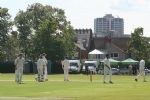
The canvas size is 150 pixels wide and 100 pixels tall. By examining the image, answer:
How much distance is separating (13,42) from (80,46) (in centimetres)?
4062

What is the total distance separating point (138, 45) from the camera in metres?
124

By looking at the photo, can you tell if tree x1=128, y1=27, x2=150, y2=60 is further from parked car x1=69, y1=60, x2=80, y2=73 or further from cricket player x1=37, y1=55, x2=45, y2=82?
cricket player x1=37, y1=55, x2=45, y2=82

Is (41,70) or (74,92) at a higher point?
(41,70)

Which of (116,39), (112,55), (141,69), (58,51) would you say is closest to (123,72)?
(58,51)

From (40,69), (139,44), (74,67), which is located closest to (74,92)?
(40,69)

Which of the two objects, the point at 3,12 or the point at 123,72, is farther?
the point at 3,12

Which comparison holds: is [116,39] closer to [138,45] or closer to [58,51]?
[138,45]

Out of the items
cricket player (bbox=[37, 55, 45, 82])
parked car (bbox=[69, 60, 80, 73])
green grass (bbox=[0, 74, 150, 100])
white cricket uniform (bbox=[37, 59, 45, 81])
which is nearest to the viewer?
green grass (bbox=[0, 74, 150, 100])

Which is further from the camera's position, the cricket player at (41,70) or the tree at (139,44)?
the tree at (139,44)

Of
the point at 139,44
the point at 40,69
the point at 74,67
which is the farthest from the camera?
the point at 139,44

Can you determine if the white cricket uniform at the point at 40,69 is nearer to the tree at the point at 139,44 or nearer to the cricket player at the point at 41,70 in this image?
the cricket player at the point at 41,70

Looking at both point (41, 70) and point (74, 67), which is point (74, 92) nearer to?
point (41, 70)

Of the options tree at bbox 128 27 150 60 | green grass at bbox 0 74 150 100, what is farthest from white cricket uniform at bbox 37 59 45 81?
tree at bbox 128 27 150 60

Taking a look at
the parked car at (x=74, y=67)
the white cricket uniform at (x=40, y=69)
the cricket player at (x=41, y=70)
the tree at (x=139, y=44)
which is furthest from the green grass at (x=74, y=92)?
the tree at (x=139, y=44)
